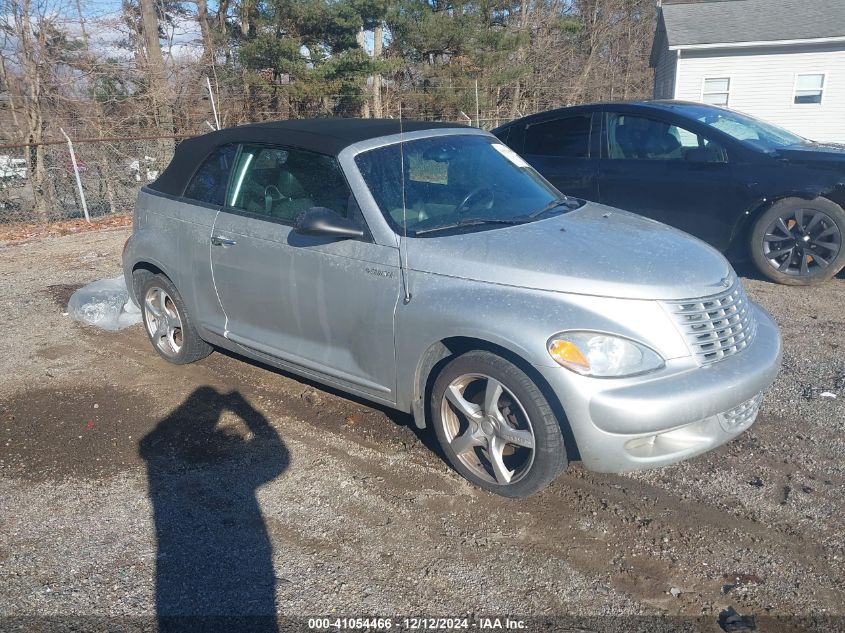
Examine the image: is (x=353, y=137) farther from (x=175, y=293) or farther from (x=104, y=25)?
(x=104, y=25)

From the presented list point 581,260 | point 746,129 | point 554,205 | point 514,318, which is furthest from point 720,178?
point 514,318

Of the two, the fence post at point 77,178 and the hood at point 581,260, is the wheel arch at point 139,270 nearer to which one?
the hood at point 581,260

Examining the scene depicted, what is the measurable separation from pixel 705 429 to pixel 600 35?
1387 inches

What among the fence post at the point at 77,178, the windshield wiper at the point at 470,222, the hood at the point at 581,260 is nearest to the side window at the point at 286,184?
the windshield wiper at the point at 470,222

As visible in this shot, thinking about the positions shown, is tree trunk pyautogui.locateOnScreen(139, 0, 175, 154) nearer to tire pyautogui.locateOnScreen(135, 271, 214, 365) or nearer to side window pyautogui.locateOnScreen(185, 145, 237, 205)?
tire pyautogui.locateOnScreen(135, 271, 214, 365)

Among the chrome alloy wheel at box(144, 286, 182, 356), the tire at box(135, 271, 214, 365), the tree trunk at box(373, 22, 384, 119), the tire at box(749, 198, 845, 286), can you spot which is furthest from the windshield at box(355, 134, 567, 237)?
the tree trunk at box(373, 22, 384, 119)

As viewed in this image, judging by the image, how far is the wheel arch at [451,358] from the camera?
3.15 meters

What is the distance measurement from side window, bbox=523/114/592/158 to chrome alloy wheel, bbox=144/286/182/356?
14.3ft

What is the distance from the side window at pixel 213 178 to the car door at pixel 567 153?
12.5 feet

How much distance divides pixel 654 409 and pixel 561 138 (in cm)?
522

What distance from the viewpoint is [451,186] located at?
13.6 ft

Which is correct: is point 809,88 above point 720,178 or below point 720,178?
above

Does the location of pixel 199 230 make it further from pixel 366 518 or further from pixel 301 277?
pixel 366 518

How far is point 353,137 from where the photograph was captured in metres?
4.15
